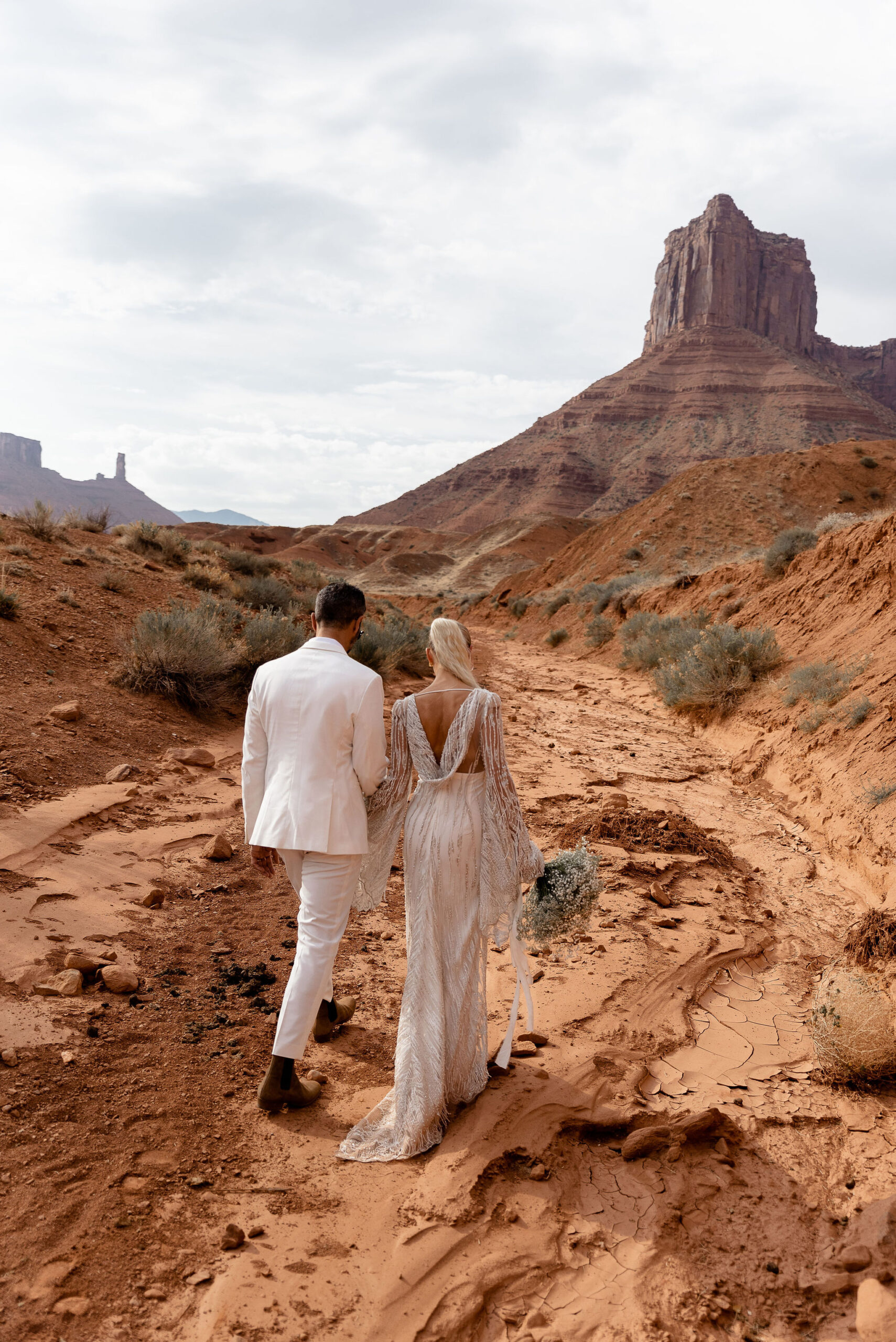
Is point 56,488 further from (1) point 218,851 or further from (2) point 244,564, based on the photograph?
(1) point 218,851

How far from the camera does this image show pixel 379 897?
11.2 ft

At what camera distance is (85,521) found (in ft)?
56.6

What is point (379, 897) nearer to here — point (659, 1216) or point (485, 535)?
point (659, 1216)

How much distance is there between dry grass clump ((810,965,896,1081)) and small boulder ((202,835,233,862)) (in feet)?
12.9

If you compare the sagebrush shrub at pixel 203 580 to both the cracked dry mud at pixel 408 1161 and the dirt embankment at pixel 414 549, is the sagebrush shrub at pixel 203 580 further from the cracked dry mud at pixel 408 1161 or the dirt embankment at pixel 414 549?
the dirt embankment at pixel 414 549

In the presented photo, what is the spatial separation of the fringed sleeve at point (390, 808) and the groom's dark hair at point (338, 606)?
0.41 m

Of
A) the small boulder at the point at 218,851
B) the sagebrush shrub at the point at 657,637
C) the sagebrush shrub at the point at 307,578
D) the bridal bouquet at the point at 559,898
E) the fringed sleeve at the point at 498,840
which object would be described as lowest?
the small boulder at the point at 218,851

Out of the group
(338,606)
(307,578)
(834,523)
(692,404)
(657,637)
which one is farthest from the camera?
(692,404)

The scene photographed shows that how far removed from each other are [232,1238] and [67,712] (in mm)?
5775

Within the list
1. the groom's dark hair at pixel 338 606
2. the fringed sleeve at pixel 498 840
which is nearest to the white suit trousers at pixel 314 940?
the fringed sleeve at pixel 498 840

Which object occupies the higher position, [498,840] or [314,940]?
[498,840]

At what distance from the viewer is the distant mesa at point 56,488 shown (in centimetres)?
12350

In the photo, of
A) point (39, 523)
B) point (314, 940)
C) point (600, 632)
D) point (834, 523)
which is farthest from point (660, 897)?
point (834, 523)

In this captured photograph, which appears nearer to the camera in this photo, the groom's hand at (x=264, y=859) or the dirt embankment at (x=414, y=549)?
the groom's hand at (x=264, y=859)
